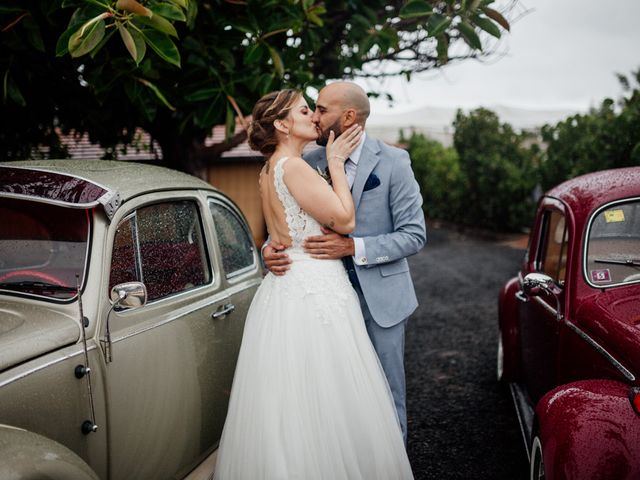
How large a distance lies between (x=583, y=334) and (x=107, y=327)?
2.35 m

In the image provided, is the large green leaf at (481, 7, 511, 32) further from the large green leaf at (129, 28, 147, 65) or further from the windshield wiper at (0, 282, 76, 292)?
the windshield wiper at (0, 282, 76, 292)

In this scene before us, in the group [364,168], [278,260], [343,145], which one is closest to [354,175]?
[364,168]

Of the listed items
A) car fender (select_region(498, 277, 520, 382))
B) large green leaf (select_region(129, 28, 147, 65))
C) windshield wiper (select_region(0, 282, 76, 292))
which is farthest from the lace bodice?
car fender (select_region(498, 277, 520, 382))

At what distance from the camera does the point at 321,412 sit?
300 cm

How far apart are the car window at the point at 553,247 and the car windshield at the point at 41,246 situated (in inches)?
108

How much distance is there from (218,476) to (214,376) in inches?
22.7

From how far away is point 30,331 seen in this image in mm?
2477

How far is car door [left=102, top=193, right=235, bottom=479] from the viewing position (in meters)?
2.82

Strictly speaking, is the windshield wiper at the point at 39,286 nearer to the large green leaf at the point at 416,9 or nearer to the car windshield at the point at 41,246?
the car windshield at the point at 41,246

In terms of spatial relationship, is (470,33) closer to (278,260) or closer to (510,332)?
(278,260)

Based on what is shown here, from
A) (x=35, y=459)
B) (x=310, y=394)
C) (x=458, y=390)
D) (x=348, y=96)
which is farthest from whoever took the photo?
(x=458, y=390)

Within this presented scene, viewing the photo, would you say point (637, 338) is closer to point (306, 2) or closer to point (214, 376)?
point (214, 376)

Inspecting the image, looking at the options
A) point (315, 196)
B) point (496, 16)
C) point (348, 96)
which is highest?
point (496, 16)

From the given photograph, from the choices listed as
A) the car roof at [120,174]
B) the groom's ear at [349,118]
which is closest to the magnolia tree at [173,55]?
the car roof at [120,174]
